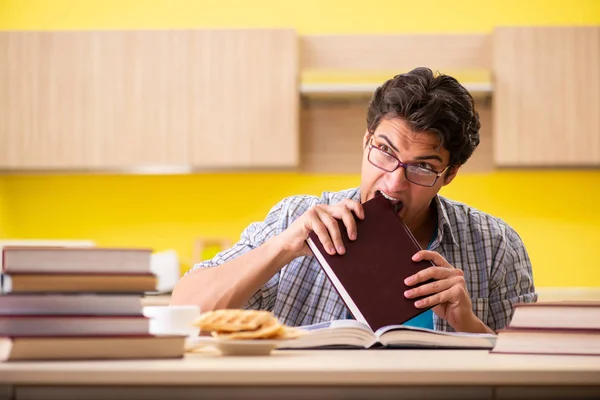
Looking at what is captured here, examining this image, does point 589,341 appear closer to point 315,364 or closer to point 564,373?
point 564,373

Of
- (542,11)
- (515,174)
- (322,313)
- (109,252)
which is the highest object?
(542,11)

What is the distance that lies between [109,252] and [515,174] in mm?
3497

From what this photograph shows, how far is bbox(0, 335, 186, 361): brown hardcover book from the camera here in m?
1.13

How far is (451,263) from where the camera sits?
229 cm

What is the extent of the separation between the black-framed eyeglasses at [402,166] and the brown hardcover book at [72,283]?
1.00 metres

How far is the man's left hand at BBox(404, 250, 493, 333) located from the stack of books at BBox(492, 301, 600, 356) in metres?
0.38

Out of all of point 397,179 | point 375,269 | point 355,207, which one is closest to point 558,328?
point 375,269

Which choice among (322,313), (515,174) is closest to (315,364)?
(322,313)

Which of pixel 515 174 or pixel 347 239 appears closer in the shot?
pixel 347 239

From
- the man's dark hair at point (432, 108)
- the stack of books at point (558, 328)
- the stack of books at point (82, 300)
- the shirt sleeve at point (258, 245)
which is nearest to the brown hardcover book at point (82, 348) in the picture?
the stack of books at point (82, 300)

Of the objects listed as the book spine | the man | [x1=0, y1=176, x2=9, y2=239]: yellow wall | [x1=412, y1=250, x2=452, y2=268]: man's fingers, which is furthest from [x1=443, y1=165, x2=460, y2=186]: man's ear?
[x1=0, y1=176, x2=9, y2=239]: yellow wall

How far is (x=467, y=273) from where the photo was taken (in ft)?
7.50

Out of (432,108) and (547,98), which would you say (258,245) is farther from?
(547,98)

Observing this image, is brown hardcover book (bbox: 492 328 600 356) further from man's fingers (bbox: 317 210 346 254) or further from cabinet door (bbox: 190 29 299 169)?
cabinet door (bbox: 190 29 299 169)
